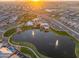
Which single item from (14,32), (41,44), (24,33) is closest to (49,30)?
(41,44)

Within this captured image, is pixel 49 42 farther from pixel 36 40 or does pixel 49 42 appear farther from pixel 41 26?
pixel 41 26

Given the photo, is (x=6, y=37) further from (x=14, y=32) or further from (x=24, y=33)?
(x=24, y=33)

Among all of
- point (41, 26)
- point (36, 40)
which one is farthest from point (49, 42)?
point (41, 26)

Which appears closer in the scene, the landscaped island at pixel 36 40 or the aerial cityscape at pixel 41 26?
the landscaped island at pixel 36 40

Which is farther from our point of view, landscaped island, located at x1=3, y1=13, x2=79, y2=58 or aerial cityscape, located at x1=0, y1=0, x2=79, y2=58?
aerial cityscape, located at x1=0, y1=0, x2=79, y2=58

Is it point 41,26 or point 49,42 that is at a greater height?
point 41,26
